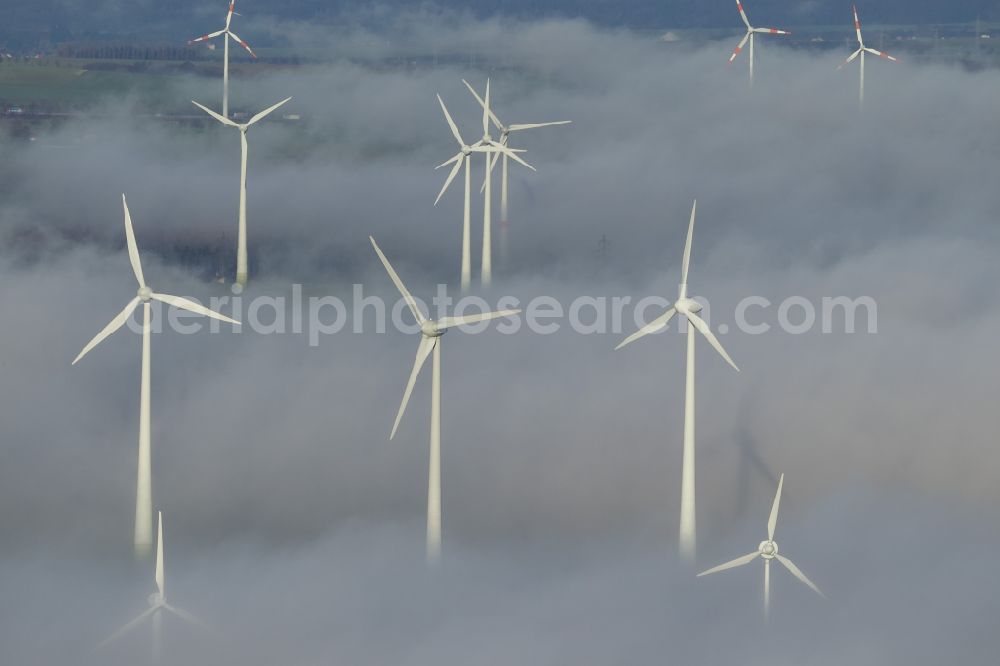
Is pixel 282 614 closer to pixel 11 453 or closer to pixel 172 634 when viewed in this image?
pixel 172 634

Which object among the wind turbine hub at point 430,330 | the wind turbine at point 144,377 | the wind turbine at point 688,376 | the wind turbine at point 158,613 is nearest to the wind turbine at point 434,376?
the wind turbine hub at point 430,330

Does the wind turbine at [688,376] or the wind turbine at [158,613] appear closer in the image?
the wind turbine at [158,613]

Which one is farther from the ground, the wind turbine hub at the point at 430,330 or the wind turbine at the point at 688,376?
the wind turbine hub at the point at 430,330

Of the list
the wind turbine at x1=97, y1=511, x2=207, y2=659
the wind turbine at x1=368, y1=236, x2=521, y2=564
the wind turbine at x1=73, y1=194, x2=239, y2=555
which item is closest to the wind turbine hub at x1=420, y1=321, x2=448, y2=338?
the wind turbine at x1=368, y1=236, x2=521, y2=564

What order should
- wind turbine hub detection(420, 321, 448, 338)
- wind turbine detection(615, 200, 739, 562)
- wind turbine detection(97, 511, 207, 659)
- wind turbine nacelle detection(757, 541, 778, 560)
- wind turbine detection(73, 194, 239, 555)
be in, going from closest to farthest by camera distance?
wind turbine detection(97, 511, 207, 659) → wind turbine hub detection(420, 321, 448, 338) → wind turbine nacelle detection(757, 541, 778, 560) → wind turbine detection(615, 200, 739, 562) → wind turbine detection(73, 194, 239, 555)

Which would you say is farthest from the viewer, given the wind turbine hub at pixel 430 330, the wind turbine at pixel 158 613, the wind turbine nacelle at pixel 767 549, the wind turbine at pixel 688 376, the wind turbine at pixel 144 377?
the wind turbine at pixel 144 377

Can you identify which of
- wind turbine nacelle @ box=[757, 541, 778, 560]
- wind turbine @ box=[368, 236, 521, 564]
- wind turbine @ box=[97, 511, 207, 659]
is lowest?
wind turbine @ box=[97, 511, 207, 659]

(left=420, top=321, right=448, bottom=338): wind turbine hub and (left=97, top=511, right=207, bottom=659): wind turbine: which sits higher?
(left=420, top=321, right=448, bottom=338): wind turbine hub

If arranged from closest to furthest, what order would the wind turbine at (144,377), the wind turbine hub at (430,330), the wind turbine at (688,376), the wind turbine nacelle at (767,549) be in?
the wind turbine hub at (430,330)
the wind turbine nacelle at (767,549)
the wind turbine at (688,376)
the wind turbine at (144,377)

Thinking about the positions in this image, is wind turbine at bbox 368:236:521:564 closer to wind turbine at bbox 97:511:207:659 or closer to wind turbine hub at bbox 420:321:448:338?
wind turbine hub at bbox 420:321:448:338

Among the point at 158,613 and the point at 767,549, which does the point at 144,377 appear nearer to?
the point at 158,613

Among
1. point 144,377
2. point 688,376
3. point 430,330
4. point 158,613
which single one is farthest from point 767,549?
point 144,377

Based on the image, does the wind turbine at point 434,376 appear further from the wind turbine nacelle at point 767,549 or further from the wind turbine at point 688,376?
the wind turbine nacelle at point 767,549
